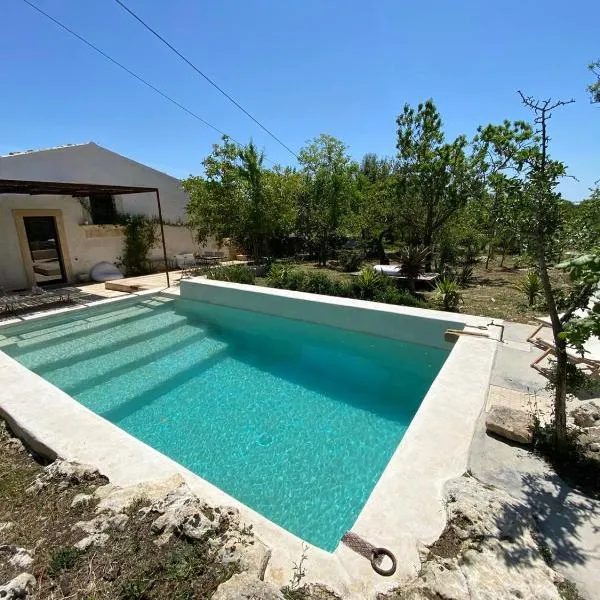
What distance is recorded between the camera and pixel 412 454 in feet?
10.6

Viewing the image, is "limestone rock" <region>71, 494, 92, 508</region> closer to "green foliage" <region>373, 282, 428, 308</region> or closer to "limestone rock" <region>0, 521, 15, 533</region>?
"limestone rock" <region>0, 521, 15, 533</region>

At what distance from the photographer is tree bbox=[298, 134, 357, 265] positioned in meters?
18.1

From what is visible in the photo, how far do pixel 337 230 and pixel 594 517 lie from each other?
1693 cm

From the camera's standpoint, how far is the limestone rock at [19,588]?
1.77 m

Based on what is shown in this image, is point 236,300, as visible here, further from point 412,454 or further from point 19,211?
point 19,211

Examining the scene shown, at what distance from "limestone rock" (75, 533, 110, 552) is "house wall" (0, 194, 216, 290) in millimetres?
13557

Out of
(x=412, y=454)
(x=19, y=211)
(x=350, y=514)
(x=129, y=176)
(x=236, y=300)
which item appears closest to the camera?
(x=412, y=454)

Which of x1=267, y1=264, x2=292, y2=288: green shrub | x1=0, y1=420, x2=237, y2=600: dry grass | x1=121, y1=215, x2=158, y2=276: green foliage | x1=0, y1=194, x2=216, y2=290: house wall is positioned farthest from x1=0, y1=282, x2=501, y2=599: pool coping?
x1=121, y1=215, x2=158, y2=276: green foliage

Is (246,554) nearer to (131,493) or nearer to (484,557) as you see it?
(131,493)

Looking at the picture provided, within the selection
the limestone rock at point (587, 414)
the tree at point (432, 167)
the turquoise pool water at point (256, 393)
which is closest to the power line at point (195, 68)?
the tree at point (432, 167)

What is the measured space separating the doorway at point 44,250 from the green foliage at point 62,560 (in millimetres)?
13792

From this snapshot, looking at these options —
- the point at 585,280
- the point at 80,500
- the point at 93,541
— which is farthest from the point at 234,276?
the point at 585,280

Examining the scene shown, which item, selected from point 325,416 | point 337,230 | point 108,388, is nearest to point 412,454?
point 325,416

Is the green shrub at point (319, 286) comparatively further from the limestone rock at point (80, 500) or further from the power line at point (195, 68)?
the power line at point (195, 68)
